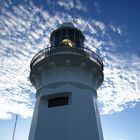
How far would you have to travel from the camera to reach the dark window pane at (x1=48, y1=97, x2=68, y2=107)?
11938mm

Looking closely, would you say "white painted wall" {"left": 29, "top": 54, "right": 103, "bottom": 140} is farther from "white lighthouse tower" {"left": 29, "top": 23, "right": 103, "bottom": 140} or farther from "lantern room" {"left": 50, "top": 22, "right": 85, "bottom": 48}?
"lantern room" {"left": 50, "top": 22, "right": 85, "bottom": 48}

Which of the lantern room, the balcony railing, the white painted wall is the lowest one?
the white painted wall

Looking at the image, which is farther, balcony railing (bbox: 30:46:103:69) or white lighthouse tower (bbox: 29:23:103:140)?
balcony railing (bbox: 30:46:103:69)

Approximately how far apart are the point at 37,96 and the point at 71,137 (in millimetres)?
3791

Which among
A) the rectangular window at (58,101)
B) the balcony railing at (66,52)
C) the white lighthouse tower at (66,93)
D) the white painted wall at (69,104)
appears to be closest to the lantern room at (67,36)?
the white lighthouse tower at (66,93)

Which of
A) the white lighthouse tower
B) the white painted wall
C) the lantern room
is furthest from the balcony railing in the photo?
the lantern room

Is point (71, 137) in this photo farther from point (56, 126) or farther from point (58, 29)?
point (58, 29)

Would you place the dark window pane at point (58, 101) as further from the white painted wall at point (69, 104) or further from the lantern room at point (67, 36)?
the lantern room at point (67, 36)

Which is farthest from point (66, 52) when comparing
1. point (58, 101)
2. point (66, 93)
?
point (58, 101)

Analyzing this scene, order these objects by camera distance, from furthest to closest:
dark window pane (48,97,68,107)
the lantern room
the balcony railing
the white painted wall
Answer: the lantern room < the balcony railing < dark window pane (48,97,68,107) < the white painted wall

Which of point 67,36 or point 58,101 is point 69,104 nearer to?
point 58,101

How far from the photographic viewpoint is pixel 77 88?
39.3 feet

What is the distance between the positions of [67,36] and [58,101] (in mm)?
5156

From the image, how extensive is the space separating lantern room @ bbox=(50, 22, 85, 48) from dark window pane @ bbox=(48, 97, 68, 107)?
13.8 ft
